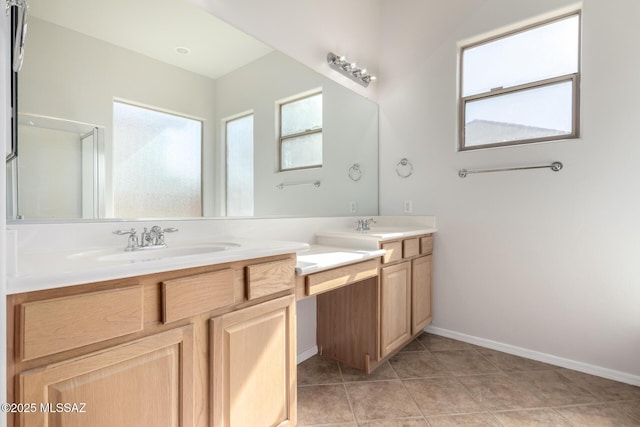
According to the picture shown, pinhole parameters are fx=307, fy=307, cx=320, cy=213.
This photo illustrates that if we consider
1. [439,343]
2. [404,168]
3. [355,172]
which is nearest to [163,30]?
[355,172]

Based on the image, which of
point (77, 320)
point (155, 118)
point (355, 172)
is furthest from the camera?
point (355, 172)

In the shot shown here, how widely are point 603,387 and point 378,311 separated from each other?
53.7 inches

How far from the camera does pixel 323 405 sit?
1.63 meters

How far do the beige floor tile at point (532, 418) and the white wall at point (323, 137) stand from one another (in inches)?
61.4

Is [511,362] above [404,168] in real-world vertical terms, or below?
below

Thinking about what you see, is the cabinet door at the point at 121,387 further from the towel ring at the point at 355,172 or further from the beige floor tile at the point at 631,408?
the beige floor tile at the point at 631,408

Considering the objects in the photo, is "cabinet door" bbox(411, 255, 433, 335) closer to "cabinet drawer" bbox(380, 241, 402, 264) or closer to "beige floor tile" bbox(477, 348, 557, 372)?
"cabinet drawer" bbox(380, 241, 402, 264)

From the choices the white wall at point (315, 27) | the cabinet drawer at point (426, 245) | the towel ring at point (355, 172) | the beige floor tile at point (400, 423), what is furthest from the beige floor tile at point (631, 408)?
the white wall at point (315, 27)

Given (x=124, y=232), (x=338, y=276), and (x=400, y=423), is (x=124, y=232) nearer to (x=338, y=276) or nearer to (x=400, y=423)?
(x=338, y=276)

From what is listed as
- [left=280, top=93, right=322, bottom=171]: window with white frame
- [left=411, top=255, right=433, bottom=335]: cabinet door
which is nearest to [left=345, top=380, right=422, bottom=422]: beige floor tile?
[left=411, top=255, right=433, bottom=335]: cabinet door

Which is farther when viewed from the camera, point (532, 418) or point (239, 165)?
point (239, 165)

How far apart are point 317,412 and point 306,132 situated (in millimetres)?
1712

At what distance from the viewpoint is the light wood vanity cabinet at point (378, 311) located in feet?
6.23

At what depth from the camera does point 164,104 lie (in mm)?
1439
